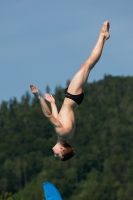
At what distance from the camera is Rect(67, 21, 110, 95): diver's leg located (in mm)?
23062

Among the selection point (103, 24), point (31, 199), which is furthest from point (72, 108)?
point (31, 199)

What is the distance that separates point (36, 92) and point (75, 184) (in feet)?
562

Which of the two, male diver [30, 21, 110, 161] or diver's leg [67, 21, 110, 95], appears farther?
diver's leg [67, 21, 110, 95]

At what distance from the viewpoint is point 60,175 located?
192m

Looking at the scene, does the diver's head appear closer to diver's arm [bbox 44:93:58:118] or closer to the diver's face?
the diver's face

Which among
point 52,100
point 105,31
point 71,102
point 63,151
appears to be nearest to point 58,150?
point 63,151

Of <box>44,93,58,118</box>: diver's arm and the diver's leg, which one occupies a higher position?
the diver's leg

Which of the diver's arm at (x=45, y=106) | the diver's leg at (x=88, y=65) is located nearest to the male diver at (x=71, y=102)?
the diver's leg at (x=88, y=65)

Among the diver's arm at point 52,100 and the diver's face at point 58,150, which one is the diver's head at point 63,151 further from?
the diver's arm at point 52,100

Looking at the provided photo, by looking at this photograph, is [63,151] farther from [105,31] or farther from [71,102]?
[105,31]

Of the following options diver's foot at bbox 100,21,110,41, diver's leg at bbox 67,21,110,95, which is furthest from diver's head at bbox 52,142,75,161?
diver's foot at bbox 100,21,110,41

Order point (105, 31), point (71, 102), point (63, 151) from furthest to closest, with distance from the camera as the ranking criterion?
point (105, 31) → point (71, 102) → point (63, 151)

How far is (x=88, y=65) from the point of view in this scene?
23172 mm

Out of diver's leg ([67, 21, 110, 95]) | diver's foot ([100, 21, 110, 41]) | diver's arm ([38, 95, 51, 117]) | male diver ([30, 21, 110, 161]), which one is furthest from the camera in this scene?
diver's foot ([100, 21, 110, 41])
